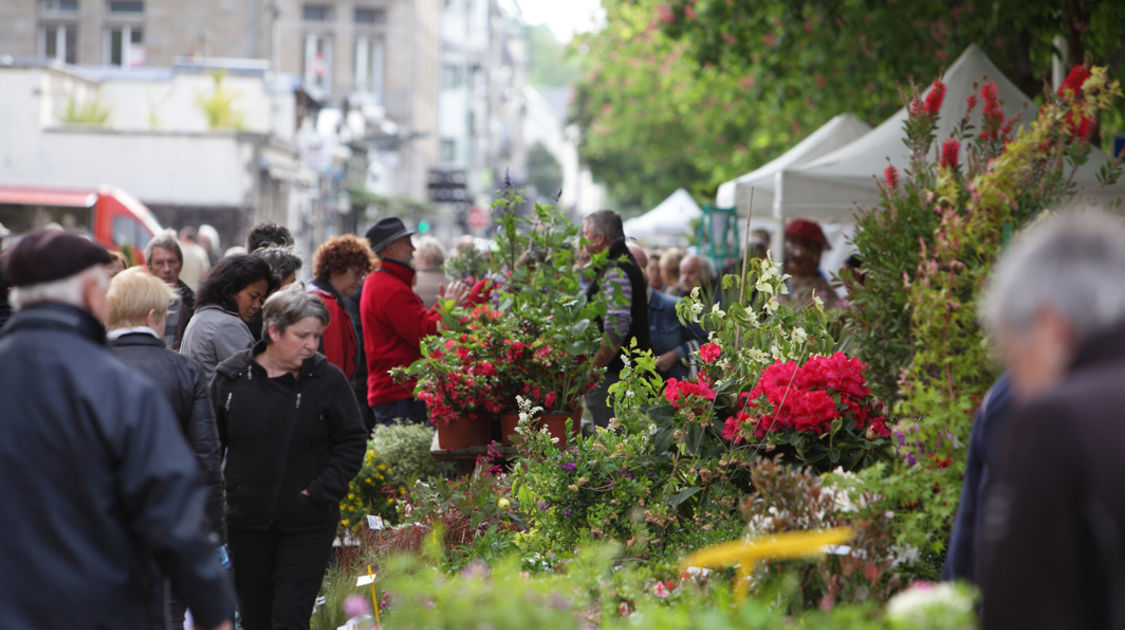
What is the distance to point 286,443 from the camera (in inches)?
210

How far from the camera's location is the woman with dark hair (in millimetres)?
6137

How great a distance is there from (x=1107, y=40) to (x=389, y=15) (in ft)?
142

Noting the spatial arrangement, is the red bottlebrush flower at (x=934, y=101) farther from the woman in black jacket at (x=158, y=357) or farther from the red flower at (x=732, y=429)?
the woman in black jacket at (x=158, y=357)

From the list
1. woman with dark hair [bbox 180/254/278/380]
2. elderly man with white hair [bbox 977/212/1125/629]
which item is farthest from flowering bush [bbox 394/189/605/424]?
elderly man with white hair [bbox 977/212/1125/629]

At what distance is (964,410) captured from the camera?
3840 millimetres

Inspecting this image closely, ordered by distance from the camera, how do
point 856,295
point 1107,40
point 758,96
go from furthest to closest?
point 758,96 < point 1107,40 < point 856,295

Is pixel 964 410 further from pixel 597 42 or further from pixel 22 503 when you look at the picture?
pixel 597 42

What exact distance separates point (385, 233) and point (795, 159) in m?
5.67

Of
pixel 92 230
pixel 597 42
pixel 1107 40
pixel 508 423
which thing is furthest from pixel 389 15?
pixel 508 423

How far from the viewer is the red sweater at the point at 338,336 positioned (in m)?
7.76

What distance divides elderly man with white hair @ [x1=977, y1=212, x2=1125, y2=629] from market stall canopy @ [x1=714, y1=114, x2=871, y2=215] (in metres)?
9.22

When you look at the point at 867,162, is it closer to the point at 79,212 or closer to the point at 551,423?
the point at 551,423

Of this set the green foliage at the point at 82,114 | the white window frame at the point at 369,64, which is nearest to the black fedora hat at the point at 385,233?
the green foliage at the point at 82,114

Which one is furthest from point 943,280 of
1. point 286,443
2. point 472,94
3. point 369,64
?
point 472,94
